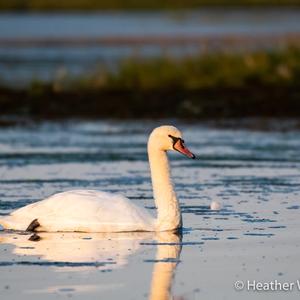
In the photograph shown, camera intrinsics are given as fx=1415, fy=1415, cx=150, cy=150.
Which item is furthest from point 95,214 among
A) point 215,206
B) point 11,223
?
point 215,206

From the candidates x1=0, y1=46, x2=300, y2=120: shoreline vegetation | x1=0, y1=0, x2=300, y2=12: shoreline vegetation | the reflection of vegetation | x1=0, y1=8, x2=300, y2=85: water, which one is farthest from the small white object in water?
the reflection of vegetation

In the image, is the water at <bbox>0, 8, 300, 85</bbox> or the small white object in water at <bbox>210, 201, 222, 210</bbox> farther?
the water at <bbox>0, 8, 300, 85</bbox>

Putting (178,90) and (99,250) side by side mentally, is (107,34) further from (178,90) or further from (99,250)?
(99,250)

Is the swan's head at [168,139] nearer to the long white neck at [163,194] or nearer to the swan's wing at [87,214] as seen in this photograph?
the long white neck at [163,194]

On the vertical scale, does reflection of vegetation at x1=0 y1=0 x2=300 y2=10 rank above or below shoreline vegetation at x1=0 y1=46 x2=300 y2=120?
above

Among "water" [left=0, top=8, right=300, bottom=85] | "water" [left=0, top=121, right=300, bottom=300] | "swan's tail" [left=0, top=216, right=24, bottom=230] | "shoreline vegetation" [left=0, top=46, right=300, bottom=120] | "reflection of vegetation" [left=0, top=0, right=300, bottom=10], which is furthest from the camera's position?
"reflection of vegetation" [left=0, top=0, right=300, bottom=10]

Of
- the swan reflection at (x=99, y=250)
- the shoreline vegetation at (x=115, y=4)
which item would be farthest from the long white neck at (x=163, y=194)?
the shoreline vegetation at (x=115, y=4)

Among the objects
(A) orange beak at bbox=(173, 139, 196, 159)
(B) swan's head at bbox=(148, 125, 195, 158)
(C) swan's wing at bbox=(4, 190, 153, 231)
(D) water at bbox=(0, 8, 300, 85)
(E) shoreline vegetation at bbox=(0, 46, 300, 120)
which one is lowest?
(C) swan's wing at bbox=(4, 190, 153, 231)

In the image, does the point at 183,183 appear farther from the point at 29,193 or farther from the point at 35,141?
the point at 35,141

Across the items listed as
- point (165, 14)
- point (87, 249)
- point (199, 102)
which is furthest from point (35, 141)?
point (165, 14)

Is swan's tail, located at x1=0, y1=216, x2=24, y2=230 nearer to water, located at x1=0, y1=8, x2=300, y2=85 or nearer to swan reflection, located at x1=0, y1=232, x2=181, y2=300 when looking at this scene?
swan reflection, located at x1=0, y1=232, x2=181, y2=300

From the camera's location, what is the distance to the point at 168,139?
13.3m

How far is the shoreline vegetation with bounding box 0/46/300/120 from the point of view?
25.4m

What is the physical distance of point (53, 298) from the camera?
394 inches
